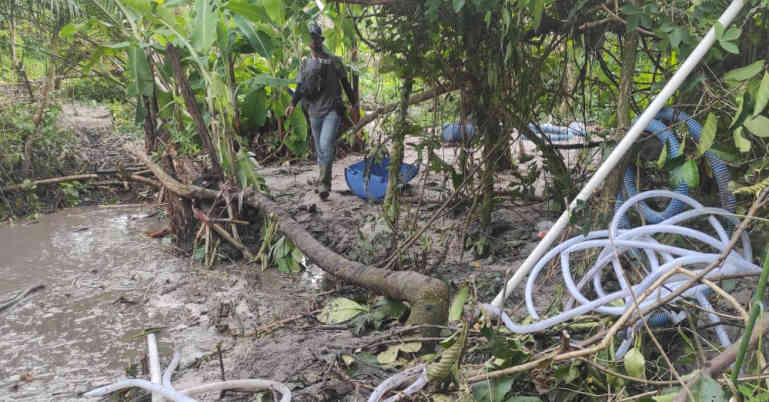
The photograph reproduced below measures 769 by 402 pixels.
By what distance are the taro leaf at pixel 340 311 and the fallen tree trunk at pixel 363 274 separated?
143 mm

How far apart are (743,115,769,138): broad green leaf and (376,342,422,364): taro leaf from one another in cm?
151

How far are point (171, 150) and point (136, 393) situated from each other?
9.51 feet

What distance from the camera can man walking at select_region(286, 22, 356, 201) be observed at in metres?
5.54

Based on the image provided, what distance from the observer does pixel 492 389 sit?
1.71 m

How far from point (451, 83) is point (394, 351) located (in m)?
1.91

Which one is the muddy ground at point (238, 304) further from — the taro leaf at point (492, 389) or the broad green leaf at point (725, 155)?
the broad green leaf at point (725, 155)

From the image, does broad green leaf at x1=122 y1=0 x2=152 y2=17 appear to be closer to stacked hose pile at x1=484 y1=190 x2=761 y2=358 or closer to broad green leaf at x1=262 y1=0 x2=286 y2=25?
broad green leaf at x1=262 y1=0 x2=286 y2=25

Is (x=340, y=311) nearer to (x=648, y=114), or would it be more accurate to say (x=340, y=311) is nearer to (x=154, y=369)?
(x=154, y=369)

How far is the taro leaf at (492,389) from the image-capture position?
5.55ft

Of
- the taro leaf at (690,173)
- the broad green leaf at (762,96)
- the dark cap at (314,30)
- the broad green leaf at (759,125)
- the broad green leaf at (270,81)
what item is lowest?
the taro leaf at (690,173)

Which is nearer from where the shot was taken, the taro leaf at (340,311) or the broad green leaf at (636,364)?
the broad green leaf at (636,364)

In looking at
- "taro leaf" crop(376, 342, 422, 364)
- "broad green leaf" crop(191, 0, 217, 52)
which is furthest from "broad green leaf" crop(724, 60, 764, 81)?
"broad green leaf" crop(191, 0, 217, 52)

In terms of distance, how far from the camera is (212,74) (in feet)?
14.6

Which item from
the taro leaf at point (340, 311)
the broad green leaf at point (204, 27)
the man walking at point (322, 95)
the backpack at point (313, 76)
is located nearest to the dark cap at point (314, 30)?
the man walking at point (322, 95)
